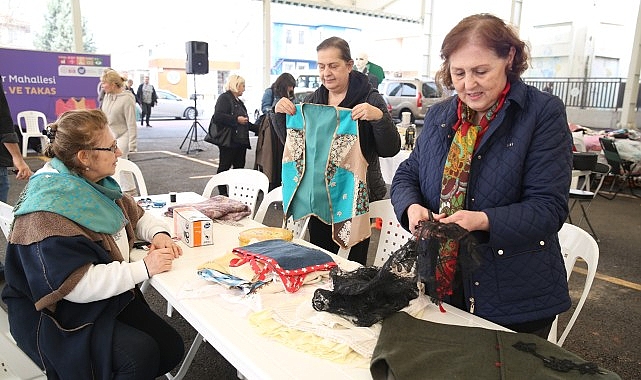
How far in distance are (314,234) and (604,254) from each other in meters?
3.22

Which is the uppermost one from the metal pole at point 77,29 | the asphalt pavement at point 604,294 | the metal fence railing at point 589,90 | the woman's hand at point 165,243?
the metal pole at point 77,29

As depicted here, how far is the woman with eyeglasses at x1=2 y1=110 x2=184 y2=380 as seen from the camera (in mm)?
1584

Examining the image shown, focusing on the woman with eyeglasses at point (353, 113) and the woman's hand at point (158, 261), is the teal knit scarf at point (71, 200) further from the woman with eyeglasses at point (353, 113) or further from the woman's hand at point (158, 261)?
the woman with eyeglasses at point (353, 113)

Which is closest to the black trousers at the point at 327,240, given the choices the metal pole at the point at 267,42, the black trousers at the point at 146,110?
the metal pole at the point at 267,42

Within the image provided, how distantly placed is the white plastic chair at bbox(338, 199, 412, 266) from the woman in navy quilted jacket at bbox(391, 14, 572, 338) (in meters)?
0.81

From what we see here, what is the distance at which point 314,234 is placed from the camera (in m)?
2.67

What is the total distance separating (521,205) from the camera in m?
1.38

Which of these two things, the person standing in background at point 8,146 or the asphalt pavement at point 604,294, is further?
the person standing in background at point 8,146

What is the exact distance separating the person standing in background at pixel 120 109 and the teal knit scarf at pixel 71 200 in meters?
3.68

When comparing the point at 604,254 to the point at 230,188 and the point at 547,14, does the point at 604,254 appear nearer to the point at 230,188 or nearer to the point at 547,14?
the point at 230,188

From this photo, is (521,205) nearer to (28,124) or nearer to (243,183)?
(243,183)

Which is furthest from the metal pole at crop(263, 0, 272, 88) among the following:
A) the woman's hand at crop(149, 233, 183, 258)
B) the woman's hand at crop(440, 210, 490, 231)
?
the woman's hand at crop(440, 210, 490, 231)

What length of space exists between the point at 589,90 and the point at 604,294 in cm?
1425

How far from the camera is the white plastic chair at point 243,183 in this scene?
124 inches
